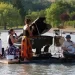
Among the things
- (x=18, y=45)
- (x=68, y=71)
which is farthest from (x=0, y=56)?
(x=68, y=71)

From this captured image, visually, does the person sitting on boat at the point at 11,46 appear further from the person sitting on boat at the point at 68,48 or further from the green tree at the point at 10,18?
the green tree at the point at 10,18

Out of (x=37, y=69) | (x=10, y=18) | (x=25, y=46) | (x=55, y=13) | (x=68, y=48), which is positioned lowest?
(x=37, y=69)

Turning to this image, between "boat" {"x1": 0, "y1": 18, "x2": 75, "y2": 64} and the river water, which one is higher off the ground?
"boat" {"x1": 0, "y1": 18, "x2": 75, "y2": 64}

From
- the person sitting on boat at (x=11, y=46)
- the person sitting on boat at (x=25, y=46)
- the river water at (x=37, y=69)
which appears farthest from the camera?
the person sitting on boat at (x=11, y=46)

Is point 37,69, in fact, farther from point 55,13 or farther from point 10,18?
point 10,18

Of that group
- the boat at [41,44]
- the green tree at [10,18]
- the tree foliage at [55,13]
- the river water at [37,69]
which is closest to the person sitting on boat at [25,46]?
the boat at [41,44]

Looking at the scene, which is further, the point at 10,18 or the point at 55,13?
the point at 10,18

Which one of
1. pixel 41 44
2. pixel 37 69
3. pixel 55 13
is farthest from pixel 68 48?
pixel 55 13

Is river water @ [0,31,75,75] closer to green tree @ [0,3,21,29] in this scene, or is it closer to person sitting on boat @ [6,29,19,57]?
person sitting on boat @ [6,29,19,57]

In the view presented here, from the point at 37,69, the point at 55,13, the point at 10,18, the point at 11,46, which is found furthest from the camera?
the point at 10,18

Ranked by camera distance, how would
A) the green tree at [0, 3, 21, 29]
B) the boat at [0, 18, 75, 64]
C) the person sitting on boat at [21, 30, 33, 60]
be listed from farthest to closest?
1. the green tree at [0, 3, 21, 29]
2. the boat at [0, 18, 75, 64]
3. the person sitting on boat at [21, 30, 33, 60]

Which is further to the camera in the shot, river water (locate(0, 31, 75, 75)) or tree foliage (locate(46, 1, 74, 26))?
tree foliage (locate(46, 1, 74, 26))

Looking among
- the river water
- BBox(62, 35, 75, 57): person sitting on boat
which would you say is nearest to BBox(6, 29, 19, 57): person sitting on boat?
the river water

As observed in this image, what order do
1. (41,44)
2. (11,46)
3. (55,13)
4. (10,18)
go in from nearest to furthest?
(11,46), (41,44), (55,13), (10,18)
